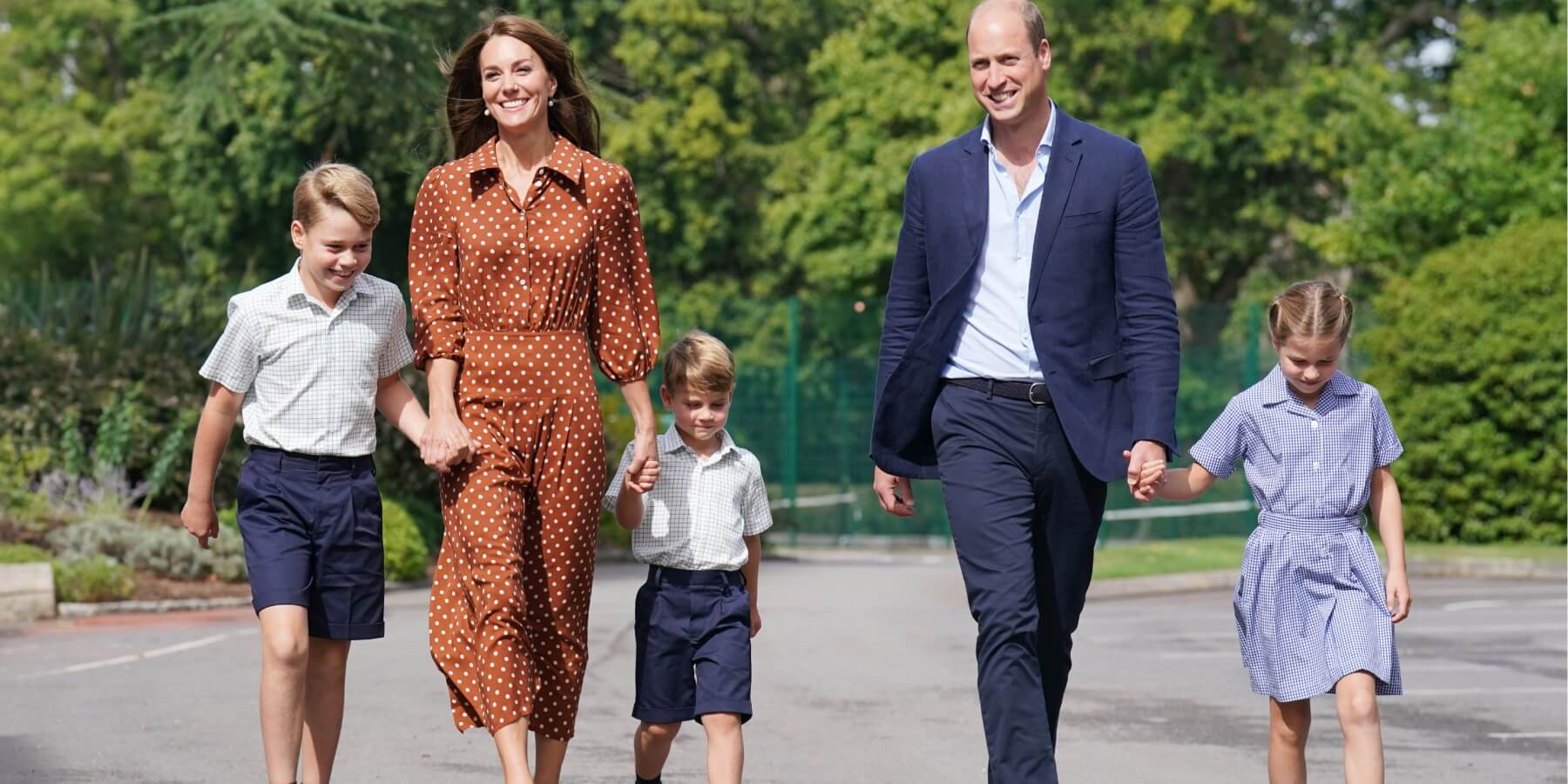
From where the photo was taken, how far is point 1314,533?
5.41 metres

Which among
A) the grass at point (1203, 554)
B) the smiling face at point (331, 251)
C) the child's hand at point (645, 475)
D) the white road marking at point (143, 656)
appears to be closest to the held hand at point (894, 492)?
the child's hand at point (645, 475)

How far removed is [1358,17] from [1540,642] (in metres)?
24.6

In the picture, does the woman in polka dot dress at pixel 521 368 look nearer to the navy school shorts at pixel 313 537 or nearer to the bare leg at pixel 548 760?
the bare leg at pixel 548 760

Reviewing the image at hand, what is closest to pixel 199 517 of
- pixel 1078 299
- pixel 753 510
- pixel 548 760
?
pixel 548 760

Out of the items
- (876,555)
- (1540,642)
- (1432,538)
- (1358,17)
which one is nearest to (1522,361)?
(1432,538)

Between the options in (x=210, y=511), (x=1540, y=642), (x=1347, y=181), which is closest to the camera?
(x=210, y=511)

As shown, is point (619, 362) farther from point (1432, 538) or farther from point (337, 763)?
point (1432, 538)

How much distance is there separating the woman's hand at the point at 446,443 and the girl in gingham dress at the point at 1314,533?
1.75 meters

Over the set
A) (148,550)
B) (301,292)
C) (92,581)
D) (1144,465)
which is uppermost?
(301,292)

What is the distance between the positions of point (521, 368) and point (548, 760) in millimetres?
1024

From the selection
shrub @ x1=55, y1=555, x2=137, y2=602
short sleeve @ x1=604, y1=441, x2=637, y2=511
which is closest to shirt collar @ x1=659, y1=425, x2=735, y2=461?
short sleeve @ x1=604, y1=441, x2=637, y2=511

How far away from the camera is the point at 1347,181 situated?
101 feet

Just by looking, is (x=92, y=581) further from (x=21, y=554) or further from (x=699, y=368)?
(x=699, y=368)

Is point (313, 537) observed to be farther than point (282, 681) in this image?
Answer: Yes
